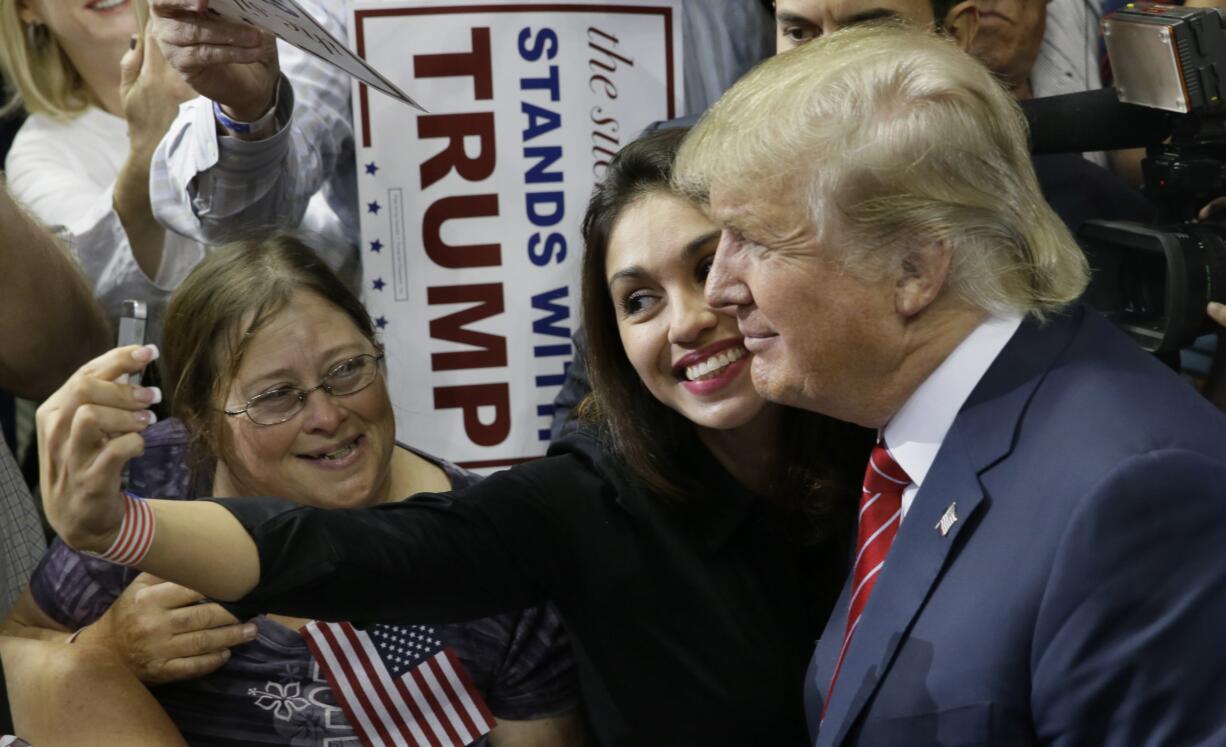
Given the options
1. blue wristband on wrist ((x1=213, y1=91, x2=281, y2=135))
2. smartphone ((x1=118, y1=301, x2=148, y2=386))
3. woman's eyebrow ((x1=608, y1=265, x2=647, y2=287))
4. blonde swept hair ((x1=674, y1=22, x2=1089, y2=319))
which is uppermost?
blue wristband on wrist ((x1=213, y1=91, x2=281, y2=135))

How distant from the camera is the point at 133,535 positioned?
Result: 1479 mm

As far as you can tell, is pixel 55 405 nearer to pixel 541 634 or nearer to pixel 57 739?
pixel 57 739

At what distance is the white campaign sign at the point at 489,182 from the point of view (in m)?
2.67

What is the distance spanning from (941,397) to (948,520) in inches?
5.3

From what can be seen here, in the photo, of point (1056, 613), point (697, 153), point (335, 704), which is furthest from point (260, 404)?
point (1056, 613)

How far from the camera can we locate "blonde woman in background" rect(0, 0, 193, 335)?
102 inches

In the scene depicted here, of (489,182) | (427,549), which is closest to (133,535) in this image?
(427,549)

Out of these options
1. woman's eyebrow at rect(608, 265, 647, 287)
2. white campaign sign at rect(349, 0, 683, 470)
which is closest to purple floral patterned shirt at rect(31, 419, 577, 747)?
woman's eyebrow at rect(608, 265, 647, 287)

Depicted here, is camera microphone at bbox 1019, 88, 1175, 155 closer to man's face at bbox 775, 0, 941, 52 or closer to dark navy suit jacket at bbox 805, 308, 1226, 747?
man's face at bbox 775, 0, 941, 52

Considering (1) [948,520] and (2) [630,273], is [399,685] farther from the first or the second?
(1) [948,520]

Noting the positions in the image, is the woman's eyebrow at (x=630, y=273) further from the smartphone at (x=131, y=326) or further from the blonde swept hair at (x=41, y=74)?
the blonde swept hair at (x=41, y=74)

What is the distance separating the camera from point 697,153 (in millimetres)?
1576

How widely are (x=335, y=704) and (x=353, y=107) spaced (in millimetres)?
1133

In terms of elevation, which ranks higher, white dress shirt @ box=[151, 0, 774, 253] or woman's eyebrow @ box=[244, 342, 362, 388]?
white dress shirt @ box=[151, 0, 774, 253]
